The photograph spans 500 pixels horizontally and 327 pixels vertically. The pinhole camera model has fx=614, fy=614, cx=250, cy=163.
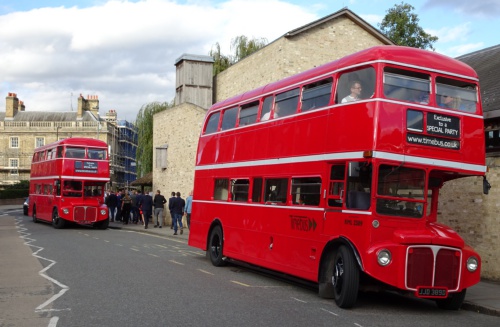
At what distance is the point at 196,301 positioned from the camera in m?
9.60

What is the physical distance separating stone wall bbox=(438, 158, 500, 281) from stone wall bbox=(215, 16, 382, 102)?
A: 11.8 meters

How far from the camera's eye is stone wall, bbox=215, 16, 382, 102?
2470 cm

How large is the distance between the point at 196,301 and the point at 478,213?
685 cm

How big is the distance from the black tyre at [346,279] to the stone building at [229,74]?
51.3ft

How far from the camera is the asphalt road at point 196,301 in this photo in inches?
326

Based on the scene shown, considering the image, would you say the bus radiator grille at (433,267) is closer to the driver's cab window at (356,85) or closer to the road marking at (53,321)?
the driver's cab window at (356,85)

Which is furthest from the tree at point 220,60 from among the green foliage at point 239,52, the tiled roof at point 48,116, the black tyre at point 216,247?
the tiled roof at point 48,116

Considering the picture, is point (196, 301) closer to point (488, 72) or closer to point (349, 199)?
point (349, 199)

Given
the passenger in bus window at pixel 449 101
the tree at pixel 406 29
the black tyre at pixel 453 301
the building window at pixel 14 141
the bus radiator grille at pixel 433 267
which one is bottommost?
the black tyre at pixel 453 301

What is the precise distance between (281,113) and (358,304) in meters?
4.21

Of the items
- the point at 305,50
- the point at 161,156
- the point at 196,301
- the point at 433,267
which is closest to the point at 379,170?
the point at 433,267

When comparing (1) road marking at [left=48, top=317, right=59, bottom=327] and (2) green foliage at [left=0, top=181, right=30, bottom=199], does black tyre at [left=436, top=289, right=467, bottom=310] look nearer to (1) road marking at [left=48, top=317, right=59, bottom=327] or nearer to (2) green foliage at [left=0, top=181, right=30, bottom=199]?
(1) road marking at [left=48, top=317, right=59, bottom=327]

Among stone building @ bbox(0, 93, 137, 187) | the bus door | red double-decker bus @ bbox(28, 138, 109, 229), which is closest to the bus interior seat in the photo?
the bus door

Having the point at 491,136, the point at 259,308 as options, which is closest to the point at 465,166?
the point at 259,308
